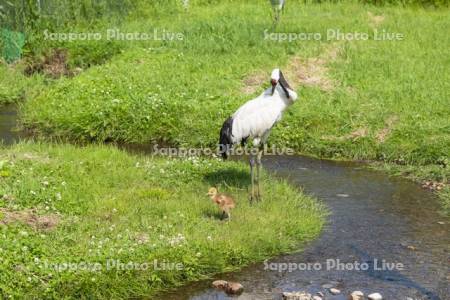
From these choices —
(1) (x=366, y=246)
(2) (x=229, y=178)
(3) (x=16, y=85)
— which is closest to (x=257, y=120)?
(2) (x=229, y=178)

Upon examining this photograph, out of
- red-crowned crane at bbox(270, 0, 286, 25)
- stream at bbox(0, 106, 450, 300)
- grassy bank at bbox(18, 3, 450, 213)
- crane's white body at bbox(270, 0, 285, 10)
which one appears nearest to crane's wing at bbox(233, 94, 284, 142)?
stream at bbox(0, 106, 450, 300)

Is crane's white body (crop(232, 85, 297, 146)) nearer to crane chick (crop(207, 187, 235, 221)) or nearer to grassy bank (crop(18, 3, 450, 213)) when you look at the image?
crane chick (crop(207, 187, 235, 221))

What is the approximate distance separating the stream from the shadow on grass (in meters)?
0.94

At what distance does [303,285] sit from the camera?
8.49m

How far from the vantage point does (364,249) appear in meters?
9.38

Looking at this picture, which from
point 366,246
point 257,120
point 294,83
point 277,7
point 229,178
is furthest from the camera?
point 277,7

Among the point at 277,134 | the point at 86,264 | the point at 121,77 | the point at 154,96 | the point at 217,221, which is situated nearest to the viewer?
the point at 86,264

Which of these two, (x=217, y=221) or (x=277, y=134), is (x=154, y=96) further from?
(x=217, y=221)

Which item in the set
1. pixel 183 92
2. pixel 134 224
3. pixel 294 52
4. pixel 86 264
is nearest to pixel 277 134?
pixel 183 92

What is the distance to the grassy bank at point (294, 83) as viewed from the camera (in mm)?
13047

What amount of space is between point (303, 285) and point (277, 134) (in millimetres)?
5075

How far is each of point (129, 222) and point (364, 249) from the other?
2.67 meters

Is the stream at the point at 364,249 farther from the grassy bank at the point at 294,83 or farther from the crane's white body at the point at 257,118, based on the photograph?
the crane's white body at the point at 257,118

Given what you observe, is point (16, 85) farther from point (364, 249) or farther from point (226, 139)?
point (364, 249)
